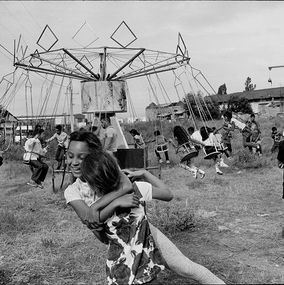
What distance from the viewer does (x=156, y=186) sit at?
2.47 meters

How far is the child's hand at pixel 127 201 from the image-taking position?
2.15 m

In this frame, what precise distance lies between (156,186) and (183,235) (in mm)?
3144

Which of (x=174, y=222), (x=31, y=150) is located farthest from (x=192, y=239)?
(x=31, y=150)

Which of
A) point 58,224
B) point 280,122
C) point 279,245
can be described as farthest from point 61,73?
point 280,122

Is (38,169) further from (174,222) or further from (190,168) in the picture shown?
(174,222)

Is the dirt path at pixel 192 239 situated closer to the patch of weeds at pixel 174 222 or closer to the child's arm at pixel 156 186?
the patch of weeds at pixel 174 222

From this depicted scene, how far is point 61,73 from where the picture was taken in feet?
25.6

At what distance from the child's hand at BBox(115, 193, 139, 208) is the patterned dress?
59 mm

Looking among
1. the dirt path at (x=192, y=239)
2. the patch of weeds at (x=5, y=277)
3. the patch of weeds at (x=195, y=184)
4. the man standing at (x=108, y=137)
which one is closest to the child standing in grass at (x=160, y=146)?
the patch of weeds at (x=195, y=184)

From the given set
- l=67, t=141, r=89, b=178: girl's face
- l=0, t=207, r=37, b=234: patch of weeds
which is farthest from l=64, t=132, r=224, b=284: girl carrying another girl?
l=0, t=207, r=37, b=234: patch of weeds

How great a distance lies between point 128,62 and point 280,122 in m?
22.4

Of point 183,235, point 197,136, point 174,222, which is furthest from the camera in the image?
point 197,136

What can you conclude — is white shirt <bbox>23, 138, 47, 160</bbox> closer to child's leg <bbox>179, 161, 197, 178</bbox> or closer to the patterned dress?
child's leg <bbox>179, 161, 197, 178</bbox>

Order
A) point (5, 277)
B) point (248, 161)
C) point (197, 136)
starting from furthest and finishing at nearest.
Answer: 1. point (248, 161)
2. point (197, 136)
3. point (5, 277)
